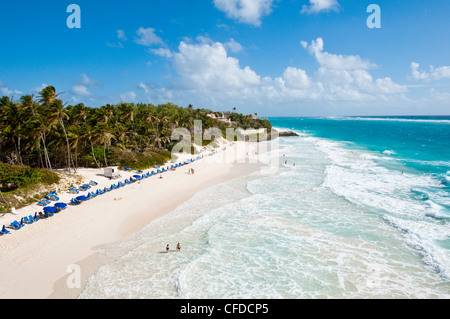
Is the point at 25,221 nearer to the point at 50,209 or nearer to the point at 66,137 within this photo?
the point at 50,209

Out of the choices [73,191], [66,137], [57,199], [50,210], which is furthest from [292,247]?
[66,137]

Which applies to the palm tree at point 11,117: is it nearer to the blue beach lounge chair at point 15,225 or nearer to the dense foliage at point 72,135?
the dense foliage at point 72,135

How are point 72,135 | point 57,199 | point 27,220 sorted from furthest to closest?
point 72,135 → point 57,199 → point 27,220

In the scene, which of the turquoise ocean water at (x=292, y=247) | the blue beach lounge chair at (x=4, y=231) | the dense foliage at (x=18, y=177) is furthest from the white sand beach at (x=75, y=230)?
the dense foliage at (x=18, y=177)

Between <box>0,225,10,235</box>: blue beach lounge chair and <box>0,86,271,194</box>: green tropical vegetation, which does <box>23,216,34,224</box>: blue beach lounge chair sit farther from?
<box>0,86,271,194</box>: green tropical vegetation

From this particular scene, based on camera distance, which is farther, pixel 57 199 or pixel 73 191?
pixel 73 191
